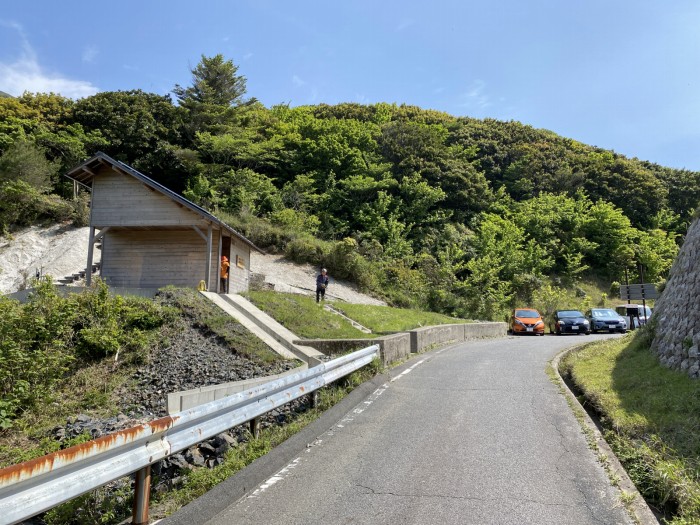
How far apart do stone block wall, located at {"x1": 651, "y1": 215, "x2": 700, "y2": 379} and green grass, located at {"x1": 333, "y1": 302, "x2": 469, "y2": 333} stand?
393 inches

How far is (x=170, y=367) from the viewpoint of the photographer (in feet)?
40.4

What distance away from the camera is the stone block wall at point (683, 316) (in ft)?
26.0

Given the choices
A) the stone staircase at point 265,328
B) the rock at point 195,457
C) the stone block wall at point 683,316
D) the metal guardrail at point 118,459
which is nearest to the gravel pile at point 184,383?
the rock at point 195,457

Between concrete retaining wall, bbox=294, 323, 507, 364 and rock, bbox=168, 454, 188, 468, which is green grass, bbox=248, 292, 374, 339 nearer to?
concrete retaining wall, bbox=294, 323, 507, 364

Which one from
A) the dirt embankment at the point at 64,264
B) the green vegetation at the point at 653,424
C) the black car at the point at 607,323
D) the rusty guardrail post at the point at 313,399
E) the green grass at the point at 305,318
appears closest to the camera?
the green vegetation at the point at 653,424

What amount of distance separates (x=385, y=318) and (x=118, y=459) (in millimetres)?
19259

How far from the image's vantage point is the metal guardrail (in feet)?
8.58

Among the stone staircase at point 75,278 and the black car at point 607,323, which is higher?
the stone staircase at point 75,278

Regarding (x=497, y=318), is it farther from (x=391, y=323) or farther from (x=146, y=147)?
(x=146, y=147)

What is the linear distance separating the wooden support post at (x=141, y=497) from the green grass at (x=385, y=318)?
1539 cm

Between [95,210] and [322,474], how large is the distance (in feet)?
63.1

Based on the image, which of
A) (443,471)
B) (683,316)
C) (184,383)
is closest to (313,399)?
(443,471)

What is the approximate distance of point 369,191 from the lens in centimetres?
4272

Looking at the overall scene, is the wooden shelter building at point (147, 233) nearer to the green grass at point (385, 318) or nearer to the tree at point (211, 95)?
the green grass at point (385, 318)
